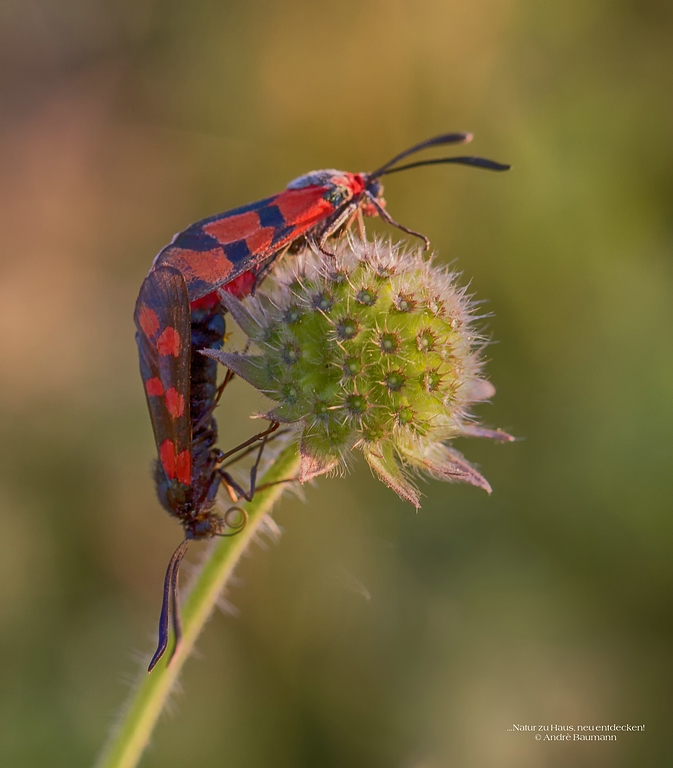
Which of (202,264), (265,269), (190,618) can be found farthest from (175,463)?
(265,269)

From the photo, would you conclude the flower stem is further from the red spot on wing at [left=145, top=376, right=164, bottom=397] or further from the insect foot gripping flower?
the red spot on wing at [left=145, top=376, right=164, bottom=397]

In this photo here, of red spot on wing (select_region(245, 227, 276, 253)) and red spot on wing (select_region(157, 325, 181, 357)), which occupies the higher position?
red spot on wing (select_region(245, 227, 276, 253))

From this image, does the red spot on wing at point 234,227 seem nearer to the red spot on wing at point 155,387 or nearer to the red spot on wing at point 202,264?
the red spot on wing at point 202,264

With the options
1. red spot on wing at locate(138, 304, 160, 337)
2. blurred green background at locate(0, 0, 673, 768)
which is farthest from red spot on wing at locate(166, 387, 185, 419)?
blurred green background at locate(0, 0, 673, 768)

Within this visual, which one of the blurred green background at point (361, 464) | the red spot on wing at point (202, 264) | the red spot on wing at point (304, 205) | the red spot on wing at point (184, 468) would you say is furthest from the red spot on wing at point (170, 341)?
the blurred green background at point (361, 464)

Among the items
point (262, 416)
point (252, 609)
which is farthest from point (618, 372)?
point (262, 416)

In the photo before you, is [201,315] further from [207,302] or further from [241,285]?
[241,285]
